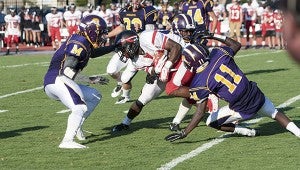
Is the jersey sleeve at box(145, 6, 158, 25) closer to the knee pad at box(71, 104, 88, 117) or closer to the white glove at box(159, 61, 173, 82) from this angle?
the white glove at box(159, 61, 173, 82)

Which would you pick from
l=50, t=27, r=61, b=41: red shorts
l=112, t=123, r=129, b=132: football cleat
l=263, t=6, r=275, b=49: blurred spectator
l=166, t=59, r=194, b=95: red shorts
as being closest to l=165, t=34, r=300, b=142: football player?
l=166, t=59, r=194, b=95: red shorts

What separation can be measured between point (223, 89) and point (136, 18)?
5723 millimetres

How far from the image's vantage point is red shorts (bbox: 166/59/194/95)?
742 cm

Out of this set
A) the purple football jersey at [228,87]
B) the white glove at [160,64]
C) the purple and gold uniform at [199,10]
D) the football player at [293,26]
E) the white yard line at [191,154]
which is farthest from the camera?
the purple and gold uniform at [199,10]

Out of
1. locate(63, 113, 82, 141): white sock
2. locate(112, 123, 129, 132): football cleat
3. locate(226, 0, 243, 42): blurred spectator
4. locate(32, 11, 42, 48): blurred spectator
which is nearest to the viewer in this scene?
locate(63, 113, 82, 141): white sock

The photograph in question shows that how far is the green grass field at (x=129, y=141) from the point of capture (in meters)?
6.11

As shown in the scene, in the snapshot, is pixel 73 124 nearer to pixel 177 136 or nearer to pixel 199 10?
pixel 177 136

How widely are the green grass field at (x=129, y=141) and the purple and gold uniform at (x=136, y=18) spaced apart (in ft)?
3.95

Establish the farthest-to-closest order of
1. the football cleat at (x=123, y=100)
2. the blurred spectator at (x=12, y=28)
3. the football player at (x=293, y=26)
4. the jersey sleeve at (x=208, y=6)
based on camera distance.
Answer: the blurred spectator at (x=12, y=28) < the jersey sleeve at (x=208, y=6) < the football cleat at (x=123, y=100) < the football player at (x=293, y=26)

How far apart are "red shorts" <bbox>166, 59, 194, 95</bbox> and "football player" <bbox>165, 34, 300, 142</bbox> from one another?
157 millimetres

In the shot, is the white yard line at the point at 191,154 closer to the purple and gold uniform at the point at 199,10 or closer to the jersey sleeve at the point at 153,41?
the jersey sleeve at the point at 153,41

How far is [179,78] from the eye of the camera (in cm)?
752

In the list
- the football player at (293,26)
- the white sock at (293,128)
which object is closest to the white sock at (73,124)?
the white sock at (293,128)

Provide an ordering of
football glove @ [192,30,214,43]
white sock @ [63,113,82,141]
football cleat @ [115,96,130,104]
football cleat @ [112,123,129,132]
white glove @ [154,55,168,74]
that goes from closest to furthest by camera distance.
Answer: white sock @ [63,113,82,141], white glove @ [154,55,168,74], football glove @ [192,30,214,43], football cleat @ [112,123,129,132], football cleat @ [115,96,130,104]
